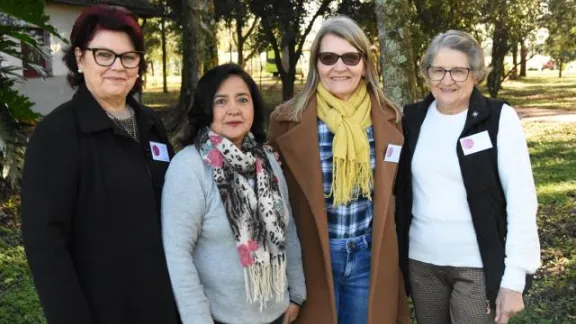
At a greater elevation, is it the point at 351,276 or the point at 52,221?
the point at 52,221

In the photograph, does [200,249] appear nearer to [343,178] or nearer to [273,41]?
[343,178]

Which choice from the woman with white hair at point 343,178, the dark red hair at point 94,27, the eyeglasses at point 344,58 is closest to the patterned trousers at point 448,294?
the woman with white hair at point 343,178

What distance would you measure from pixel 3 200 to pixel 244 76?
6.60 meters

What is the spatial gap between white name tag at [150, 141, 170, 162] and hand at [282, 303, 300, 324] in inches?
34.7

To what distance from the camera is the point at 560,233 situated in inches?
242

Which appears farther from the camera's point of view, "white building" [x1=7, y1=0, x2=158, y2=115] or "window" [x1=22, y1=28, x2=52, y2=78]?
"white building" [x1=7, y1=0, x2=158, y2=115]

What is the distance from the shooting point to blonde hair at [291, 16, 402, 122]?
278cm

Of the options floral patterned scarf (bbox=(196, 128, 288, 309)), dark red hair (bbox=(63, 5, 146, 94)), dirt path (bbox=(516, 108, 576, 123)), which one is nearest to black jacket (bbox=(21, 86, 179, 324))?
dark red hair (bbox=(63, 5, 146, 94))

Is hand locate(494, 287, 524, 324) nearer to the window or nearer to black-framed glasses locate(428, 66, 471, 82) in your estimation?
black-framed glasses locate(428, 66, 471, 82)

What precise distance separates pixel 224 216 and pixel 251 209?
4.6 inches

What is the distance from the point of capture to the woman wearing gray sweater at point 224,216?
225 centimetres

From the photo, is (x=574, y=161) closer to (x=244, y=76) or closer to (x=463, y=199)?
(x=463, y=199)

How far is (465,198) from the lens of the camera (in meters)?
2.62

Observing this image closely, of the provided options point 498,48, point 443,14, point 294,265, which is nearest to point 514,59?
point 498,48
